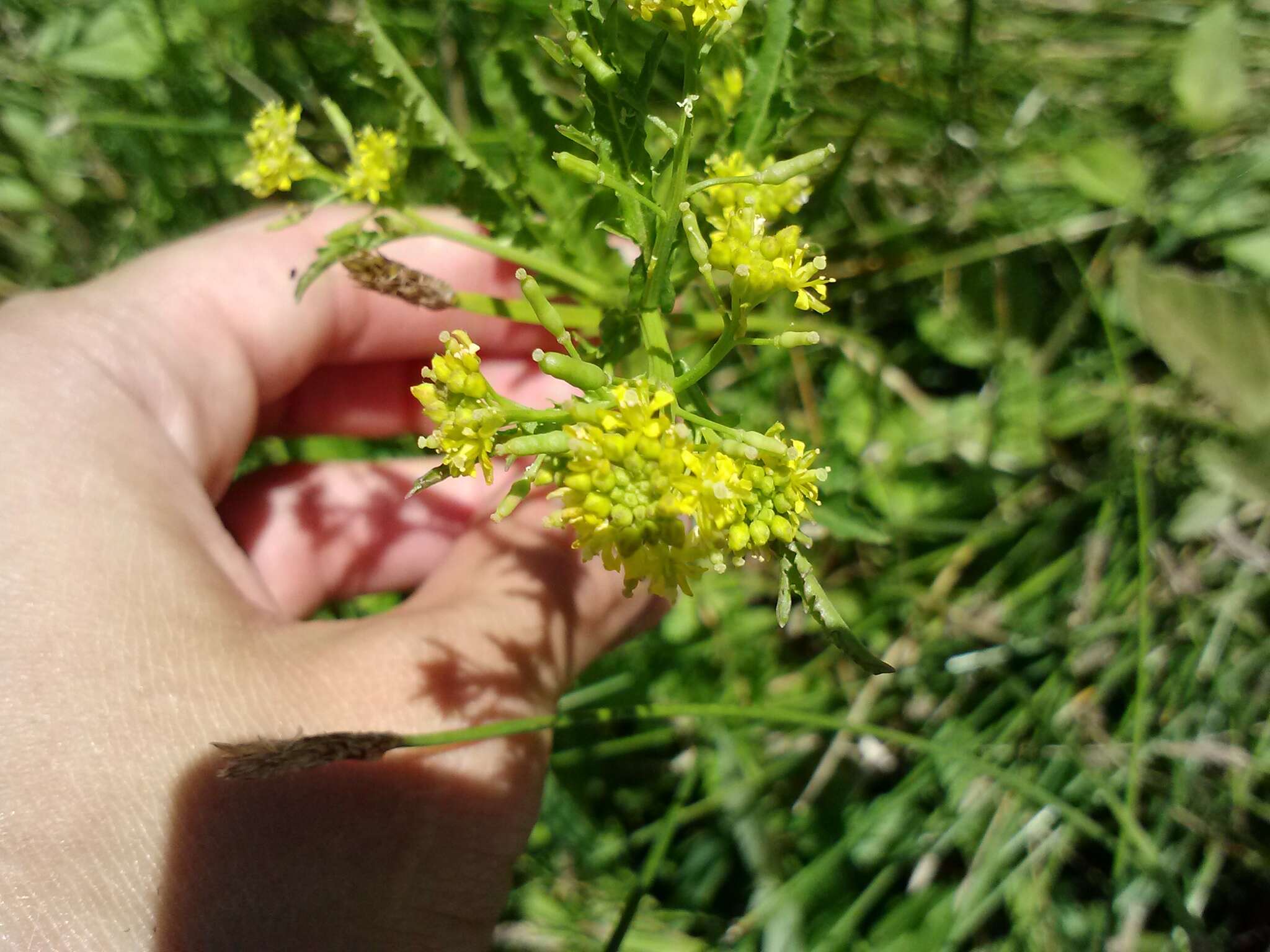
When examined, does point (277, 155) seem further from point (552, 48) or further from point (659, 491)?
point (659, 491)

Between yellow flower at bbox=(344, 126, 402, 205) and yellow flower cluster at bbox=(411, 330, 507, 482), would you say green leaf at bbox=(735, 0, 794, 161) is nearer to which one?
yellow flower at bbox=(344, 126, 402, 205)

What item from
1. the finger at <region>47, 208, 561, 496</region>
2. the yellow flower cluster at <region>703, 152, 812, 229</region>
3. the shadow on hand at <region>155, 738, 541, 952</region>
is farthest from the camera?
the finger at <region>47, 208, 561, 496</region>

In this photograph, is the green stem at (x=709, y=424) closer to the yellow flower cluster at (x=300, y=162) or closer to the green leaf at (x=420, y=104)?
the green leaf at (x=420, y=104)

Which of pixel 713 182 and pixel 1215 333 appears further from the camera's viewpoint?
pixel 1215 333

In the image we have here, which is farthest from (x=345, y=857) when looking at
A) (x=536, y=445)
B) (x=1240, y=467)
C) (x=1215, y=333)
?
(x=1215, y=333)

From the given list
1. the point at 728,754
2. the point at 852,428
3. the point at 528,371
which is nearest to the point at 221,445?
the point at 528,371

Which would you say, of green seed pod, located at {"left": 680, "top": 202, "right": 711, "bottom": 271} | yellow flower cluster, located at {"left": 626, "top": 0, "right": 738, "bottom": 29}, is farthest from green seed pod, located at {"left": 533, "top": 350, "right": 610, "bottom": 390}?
yellow flower cluster, located at {"left": 626, "top": 0, "right": 738, "bottom": 29}
